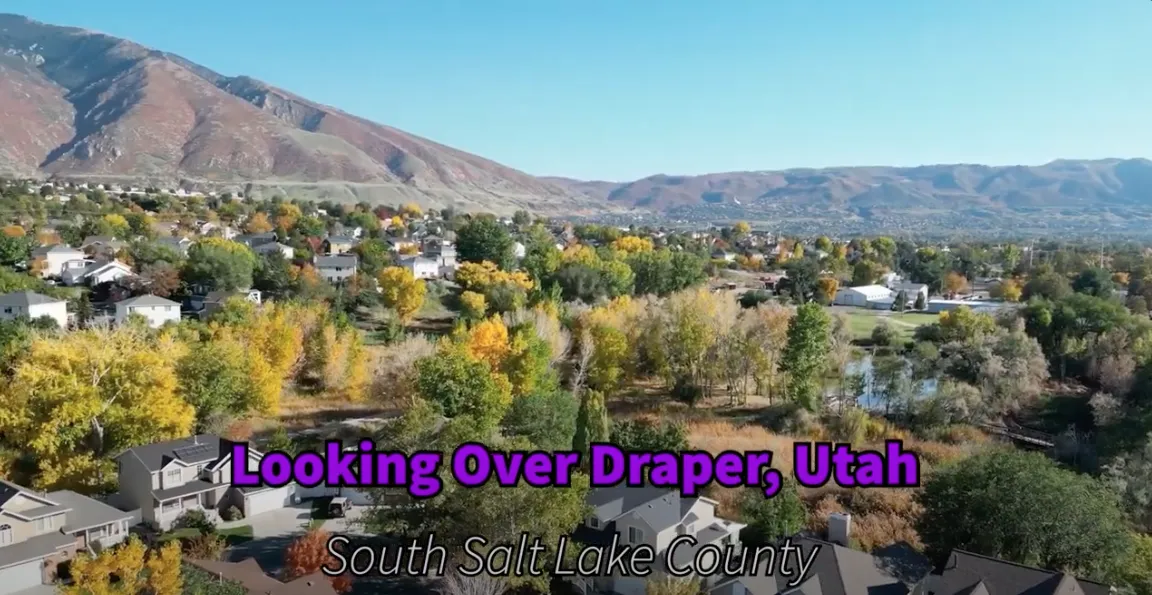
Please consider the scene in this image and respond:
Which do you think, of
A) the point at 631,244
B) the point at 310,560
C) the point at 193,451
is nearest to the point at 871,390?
the point at 310,560

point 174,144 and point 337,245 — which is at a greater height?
point 174,144

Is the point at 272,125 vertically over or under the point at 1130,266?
over

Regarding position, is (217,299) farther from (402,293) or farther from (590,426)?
(590,426)

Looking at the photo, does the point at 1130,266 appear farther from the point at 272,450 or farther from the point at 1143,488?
the point at 272,450

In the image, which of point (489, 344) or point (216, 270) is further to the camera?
point (216, 270)

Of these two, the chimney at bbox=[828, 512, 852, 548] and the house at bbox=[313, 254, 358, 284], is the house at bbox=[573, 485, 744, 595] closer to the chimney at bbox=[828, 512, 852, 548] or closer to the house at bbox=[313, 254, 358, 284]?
the chimney at bbox=[828, 512, 852, 548]

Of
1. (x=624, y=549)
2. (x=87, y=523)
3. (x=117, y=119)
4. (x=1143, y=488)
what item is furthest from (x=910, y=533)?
(x=117, y=119)
